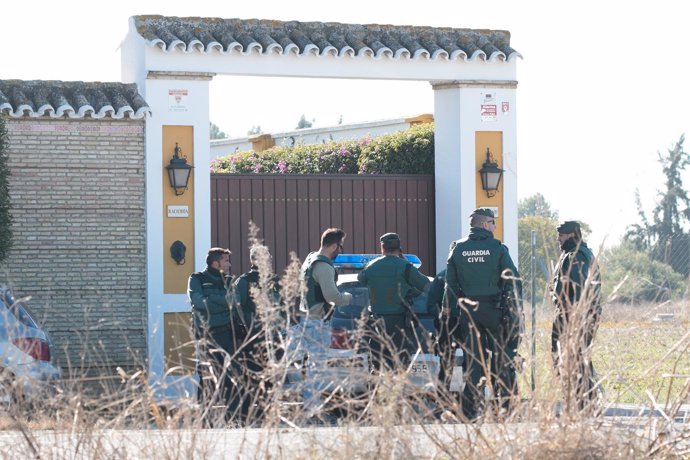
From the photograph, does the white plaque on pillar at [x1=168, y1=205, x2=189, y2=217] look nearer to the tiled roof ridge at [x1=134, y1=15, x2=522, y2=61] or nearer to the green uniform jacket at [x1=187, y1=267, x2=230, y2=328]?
the tiled roof ridge at [x1=134, y1=15, x2=522, y2=61]

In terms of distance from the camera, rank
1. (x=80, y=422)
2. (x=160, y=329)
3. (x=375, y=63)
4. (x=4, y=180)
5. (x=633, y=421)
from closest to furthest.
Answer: (x=80, y=422) → (x=633, y=421) → (x=4, y=180) → (x=160, y=329) → (x=375, y=63)

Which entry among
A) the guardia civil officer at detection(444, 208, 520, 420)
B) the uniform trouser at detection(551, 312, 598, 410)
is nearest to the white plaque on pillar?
the guardia civil officer at detection(444, 208, 520, 420)

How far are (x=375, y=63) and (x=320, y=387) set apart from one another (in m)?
10.9

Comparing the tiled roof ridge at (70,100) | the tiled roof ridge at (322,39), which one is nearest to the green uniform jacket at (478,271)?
the tiled roof ridge at (70,100)

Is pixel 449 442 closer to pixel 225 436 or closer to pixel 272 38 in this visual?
pixel 225 436

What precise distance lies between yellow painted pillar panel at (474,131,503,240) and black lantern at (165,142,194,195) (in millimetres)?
3949

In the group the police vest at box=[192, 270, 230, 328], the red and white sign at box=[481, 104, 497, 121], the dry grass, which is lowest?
the dry grass

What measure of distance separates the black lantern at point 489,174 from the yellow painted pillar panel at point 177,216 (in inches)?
156

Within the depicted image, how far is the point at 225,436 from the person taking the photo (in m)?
7.64

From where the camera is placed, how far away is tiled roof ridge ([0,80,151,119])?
16406mm

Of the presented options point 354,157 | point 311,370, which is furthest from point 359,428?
point 354,157

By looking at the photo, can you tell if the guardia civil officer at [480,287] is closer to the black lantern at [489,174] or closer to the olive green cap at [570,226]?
the olive green cap at [570,226]

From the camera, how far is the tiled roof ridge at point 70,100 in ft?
53.8

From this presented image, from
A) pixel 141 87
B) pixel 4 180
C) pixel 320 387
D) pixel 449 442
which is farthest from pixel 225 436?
pixel 141 87
